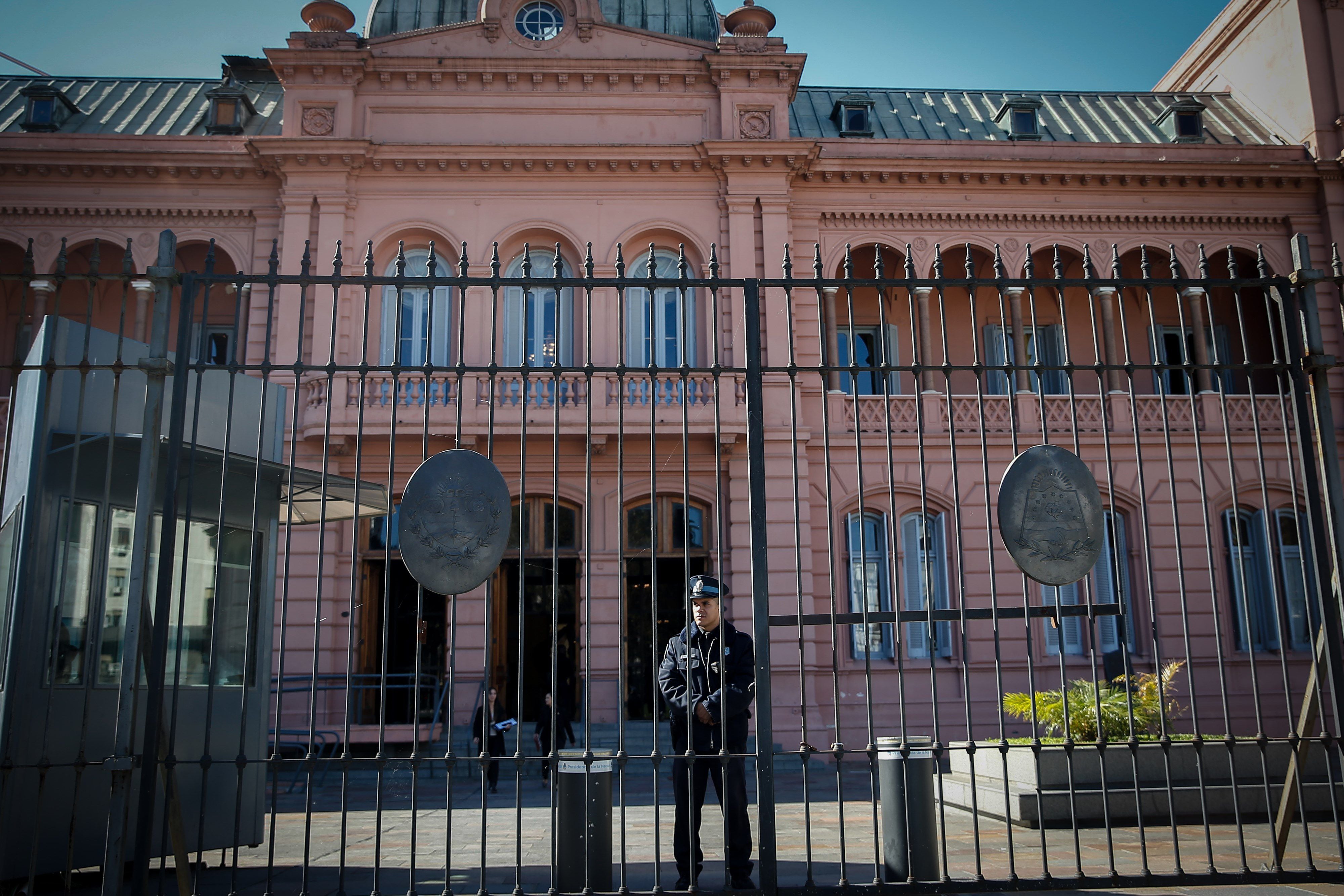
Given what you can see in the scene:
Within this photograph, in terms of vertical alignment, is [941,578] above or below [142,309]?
below

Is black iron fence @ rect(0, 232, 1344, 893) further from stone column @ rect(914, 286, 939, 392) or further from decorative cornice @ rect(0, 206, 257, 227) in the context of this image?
decorative cornice @ rect(0, 206, 257, 227)

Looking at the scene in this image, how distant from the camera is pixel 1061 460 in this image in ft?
19.5

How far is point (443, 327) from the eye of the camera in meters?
18.2

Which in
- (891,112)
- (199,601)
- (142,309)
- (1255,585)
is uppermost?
(891,112)

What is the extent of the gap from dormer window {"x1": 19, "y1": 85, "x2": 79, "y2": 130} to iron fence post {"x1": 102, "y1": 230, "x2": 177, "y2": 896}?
1792cm

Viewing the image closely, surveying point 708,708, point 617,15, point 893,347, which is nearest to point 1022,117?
point 893,347

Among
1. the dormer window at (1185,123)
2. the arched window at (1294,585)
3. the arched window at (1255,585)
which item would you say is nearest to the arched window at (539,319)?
the arched window at (1255,585)

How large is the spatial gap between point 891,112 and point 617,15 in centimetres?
630

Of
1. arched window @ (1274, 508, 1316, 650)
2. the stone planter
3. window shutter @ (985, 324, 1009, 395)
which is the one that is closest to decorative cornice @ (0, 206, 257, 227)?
window shutter @ (985, 324, 1009, 395)

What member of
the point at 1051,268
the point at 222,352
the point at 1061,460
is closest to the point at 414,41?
the point at 222,352

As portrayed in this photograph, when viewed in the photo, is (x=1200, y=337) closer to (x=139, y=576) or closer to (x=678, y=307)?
(x=678, y=307)

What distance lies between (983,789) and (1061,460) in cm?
518

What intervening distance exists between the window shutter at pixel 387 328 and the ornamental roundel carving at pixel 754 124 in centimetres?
701

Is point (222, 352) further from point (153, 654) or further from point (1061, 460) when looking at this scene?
point (1061, 460)
